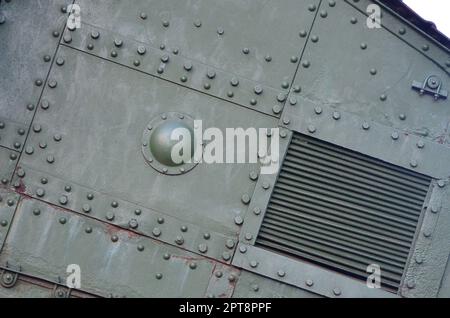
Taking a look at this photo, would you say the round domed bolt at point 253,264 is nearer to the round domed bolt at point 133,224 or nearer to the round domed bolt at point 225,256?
the round domed bolt at point 225,256

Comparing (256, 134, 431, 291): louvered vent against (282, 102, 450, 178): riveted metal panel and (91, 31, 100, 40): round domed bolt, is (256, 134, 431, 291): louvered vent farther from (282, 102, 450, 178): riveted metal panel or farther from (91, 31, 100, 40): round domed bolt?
(91, 31, 100, 40): round domed bolt

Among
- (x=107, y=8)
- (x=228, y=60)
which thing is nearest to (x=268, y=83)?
(x=228, y=60)

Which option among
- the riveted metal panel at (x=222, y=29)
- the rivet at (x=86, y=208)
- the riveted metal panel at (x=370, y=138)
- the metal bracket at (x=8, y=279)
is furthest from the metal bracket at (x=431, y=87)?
the metal bracket at (x=8, y=279)

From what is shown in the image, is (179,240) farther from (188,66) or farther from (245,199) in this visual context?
(188,66)

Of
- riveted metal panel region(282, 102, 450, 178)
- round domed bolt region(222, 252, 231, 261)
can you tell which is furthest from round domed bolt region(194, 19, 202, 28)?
round domed bolt region(222, 252, 231, 261)

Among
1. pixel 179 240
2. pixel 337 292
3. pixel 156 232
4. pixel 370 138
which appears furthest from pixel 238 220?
pixel 370 138
